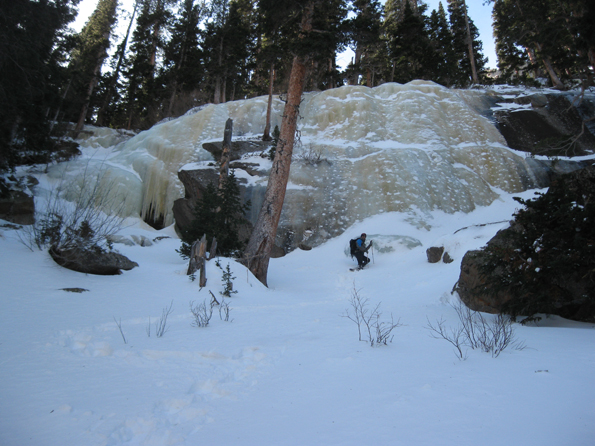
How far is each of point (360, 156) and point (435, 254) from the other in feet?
27.3

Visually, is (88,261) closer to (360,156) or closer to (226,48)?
(360,156)

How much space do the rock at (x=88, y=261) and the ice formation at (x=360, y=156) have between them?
Answer: 856 centimetres

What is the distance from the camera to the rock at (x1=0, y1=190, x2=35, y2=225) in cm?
1192

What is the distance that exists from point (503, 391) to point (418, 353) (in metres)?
0.91

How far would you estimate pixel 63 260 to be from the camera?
6.21m

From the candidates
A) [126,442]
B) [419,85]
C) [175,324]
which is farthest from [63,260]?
[419,85]

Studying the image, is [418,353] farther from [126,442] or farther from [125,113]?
[125,113]

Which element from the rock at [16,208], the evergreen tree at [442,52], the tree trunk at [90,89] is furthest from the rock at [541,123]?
the tree trunk at [90,89]

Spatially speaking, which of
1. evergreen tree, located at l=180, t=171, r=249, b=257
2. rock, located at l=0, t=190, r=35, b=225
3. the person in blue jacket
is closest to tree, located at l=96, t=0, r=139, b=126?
rock, located at l=0, t=190, r=35, b=225

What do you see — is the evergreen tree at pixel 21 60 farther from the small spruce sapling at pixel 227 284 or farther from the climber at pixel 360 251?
the climber at pixel 360 251

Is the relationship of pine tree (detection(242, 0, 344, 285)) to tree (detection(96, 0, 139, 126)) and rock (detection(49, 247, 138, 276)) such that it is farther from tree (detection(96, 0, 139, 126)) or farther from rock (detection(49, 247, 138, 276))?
tree (detection(96, 0, 139, 126))

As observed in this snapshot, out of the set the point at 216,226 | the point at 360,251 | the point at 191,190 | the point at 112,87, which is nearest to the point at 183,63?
the point at 112,87

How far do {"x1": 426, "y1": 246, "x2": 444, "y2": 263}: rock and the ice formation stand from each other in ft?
15.8

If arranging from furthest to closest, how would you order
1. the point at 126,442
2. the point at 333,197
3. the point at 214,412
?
the point at 333,197 < the point at 214,412 < the point at 126,442
